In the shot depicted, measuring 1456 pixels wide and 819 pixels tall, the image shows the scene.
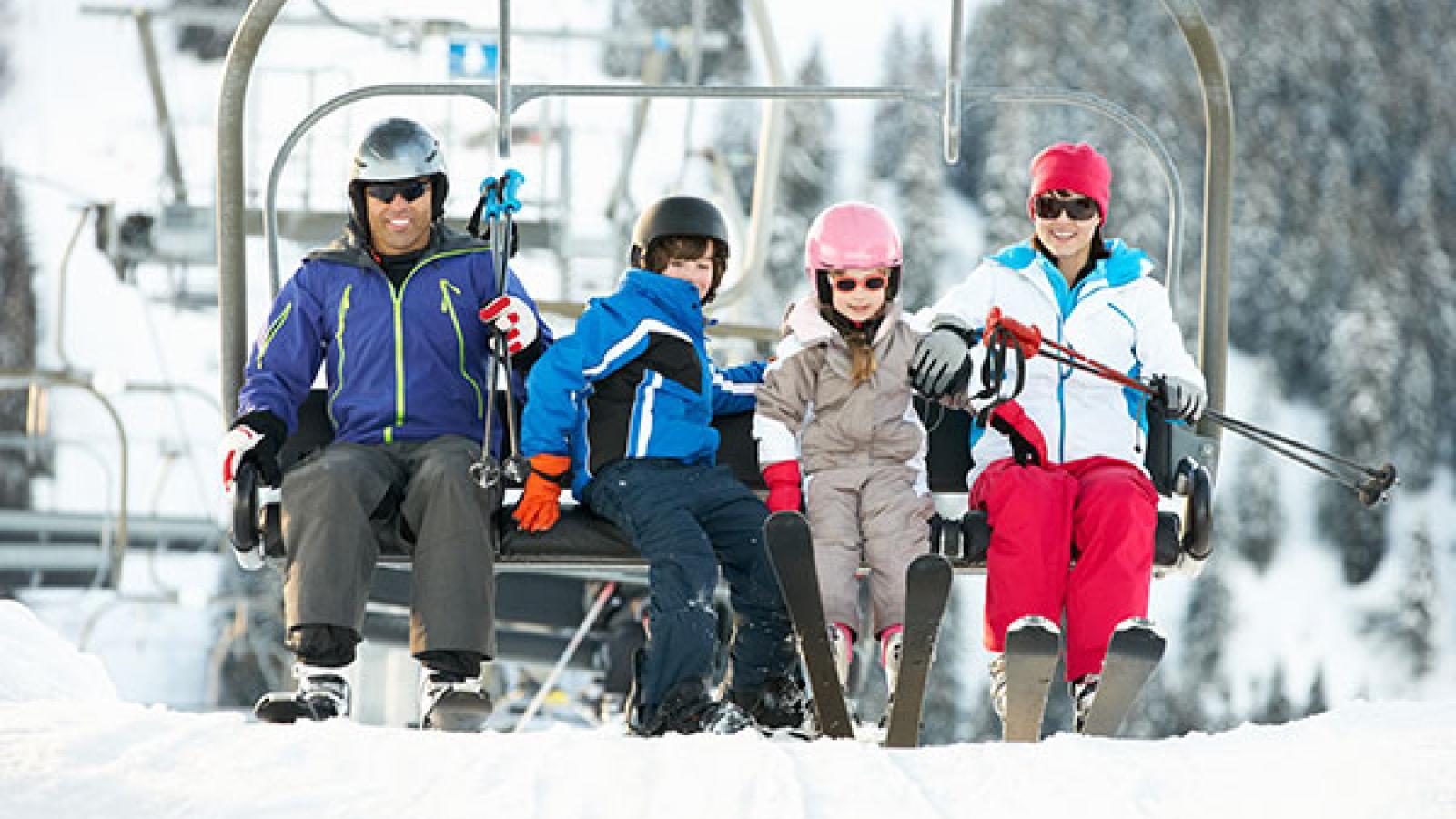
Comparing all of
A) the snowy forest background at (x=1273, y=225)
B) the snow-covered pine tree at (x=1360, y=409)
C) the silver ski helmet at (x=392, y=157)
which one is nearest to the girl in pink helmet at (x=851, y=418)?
the silver ski helmet at (x=392, y=157)

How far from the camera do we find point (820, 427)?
4.43 meters

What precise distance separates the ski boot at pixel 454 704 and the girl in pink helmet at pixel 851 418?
670 millimetres

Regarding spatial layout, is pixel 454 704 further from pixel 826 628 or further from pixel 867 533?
pixel 867 533

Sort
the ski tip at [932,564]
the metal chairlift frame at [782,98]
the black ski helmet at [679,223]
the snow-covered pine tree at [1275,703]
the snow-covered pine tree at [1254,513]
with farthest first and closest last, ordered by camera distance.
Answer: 1. the snow-covered pine tree at [1254,513]
2. the snow-covered pine tree at [1275,703]
3. the metal chairlift frame at [782,98]
4. the black ski helmet at [679,223]
5. the ski tip at [932,564]

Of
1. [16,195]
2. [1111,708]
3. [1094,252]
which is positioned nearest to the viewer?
[1111,708]

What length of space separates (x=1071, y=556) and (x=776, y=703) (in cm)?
62

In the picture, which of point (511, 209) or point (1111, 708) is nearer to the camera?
point (1111, 708)

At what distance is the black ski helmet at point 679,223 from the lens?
451 cm

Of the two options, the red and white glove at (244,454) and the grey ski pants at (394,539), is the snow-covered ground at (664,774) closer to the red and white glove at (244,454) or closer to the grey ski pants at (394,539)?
the grey ski pants at (394,539)

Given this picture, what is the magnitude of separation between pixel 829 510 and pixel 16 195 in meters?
46.1

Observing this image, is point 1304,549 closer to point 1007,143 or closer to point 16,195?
point 1007,143

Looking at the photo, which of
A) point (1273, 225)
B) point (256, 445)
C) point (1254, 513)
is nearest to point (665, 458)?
point (256, 445)

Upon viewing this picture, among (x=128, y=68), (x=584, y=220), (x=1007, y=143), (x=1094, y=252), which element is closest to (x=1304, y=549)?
(x=1007, y=143)

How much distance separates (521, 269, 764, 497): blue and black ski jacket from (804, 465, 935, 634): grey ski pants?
30 cm
